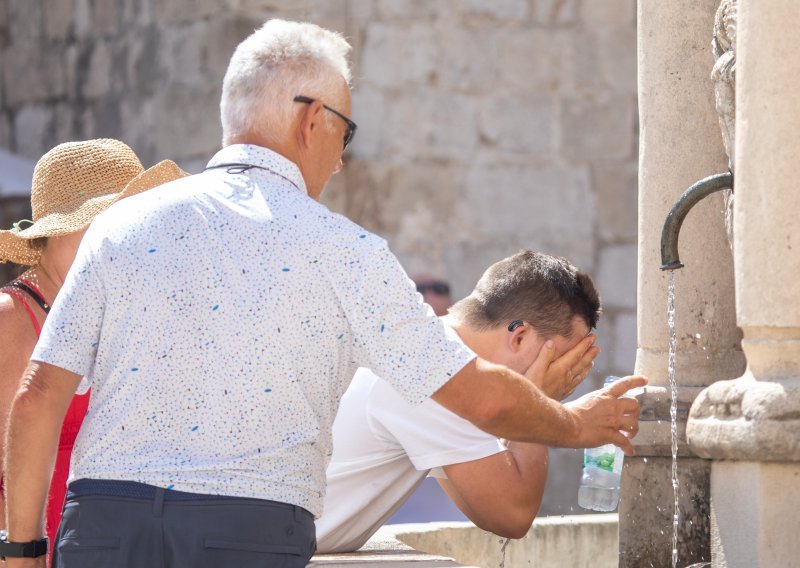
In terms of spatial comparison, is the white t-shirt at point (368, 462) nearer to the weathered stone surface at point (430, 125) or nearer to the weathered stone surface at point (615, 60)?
the weathered stone surface at point (430, 125)

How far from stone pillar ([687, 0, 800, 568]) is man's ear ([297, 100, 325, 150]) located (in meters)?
0.75

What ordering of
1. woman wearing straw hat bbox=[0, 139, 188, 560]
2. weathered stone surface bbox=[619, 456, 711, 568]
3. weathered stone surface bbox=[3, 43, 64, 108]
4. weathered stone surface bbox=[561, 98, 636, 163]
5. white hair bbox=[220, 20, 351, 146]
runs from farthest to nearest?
weathered stone surface bbox=[3, 43, 64, 108], weathered stone surface bbox=[561, 98, 636, 163], weathered stone surface bbox=[619, 456, 711, 568], woman wearing straw hat bbox=[0, 139, 188, 560], white hair bbox=[220, 20, 351, 146]

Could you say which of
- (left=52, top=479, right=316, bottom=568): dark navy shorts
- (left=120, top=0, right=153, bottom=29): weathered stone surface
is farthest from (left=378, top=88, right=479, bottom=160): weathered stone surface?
(left=52, top=479, right=316, bottom=568): dark navy shorts

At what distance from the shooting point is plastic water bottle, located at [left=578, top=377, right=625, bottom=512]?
378cm

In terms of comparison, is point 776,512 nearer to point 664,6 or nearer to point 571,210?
point 664,6

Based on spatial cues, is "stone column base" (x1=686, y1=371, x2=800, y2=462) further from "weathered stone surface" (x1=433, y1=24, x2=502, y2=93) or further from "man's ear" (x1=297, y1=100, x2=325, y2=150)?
"weathered stone surface" (x1=433, y1=24, x2=502, y2=93)

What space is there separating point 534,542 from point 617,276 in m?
3.45

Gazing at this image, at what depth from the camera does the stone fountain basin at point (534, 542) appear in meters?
4.00

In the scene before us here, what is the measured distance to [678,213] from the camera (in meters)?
3.11

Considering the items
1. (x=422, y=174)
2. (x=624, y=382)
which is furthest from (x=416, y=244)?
(x=624, y=382)

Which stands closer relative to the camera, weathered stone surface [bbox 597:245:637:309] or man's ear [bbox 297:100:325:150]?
man's ear [bbox 297:100:325:150]

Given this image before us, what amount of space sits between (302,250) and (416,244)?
4709mm

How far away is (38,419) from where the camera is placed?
256 centimetres

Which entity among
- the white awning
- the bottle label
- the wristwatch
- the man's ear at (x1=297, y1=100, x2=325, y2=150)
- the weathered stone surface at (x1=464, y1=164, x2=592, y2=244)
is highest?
the white awning
